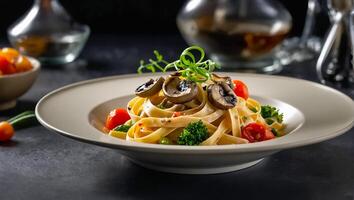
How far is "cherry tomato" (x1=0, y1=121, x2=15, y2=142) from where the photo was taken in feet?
11.2

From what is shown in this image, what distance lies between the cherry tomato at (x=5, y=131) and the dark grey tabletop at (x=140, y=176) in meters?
0.04

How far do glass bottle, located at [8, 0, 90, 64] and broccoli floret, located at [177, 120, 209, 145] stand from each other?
7.58ft

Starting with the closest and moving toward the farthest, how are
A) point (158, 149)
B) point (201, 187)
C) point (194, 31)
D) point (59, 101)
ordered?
1. point (158, 149)
2. point (201, 187)
3. point (59, 101)
4. point (194, 31)

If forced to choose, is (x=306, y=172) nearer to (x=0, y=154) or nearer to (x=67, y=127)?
(x=67, y=127)

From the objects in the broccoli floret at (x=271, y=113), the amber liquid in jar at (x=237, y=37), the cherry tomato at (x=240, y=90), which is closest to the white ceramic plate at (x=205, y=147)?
the broccoli floret at (x=271, y=113)

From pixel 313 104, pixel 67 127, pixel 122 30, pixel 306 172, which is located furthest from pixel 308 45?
pixel 67 127

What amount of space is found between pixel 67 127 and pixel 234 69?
2.11 metres

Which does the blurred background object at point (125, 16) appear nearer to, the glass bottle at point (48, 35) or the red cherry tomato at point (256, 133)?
the glass bottle at point (48, 35)

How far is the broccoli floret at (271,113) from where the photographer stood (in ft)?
10.8

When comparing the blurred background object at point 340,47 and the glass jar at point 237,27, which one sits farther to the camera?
the glass jar at point 237,27

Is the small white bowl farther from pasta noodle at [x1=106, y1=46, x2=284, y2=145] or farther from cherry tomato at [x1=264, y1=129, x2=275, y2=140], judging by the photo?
cherry tomato at [x1=264, y1=129, x2=275, y2=140]

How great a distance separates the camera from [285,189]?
2801 mm

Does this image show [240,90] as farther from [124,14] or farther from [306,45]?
[124,14]

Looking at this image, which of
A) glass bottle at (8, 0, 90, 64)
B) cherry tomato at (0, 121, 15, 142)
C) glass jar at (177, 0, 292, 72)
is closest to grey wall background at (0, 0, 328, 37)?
glass bottle at (8, 0, 90, 64)
